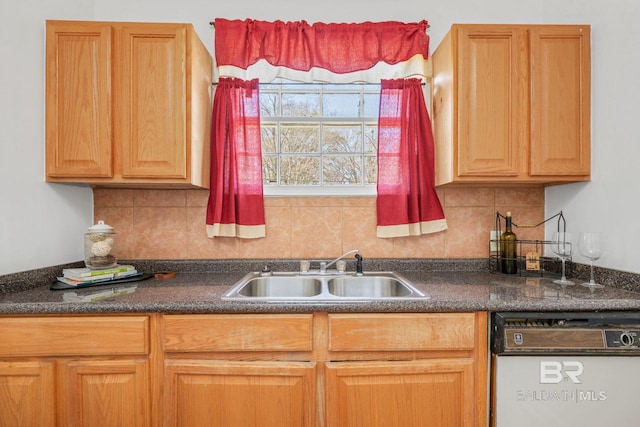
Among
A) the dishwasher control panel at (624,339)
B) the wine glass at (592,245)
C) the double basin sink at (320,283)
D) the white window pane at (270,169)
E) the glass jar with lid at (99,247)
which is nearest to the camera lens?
the dishwasher control panel at (624,339)

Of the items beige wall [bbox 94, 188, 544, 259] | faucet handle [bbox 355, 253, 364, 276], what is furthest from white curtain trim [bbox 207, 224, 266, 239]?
faucet handle [bbox 355, 253, 364, 276]

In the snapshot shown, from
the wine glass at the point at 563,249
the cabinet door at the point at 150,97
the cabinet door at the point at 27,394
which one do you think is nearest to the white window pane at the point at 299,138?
the cabinet door at the point at 150,97

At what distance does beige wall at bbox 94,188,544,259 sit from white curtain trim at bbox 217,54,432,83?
0.73 metres

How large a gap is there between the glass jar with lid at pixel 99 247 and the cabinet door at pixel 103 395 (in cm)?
59

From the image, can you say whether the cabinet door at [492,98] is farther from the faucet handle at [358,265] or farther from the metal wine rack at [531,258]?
the faucet handle at [358,265]

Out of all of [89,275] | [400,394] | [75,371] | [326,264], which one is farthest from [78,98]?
[400,394]

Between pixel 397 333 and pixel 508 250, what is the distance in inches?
41.9

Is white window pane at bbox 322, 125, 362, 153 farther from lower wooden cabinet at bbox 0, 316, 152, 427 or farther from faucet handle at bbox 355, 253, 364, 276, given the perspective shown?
lower wooden cabinet at bbox 0, 316, 152, 427

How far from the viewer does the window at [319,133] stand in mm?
2172

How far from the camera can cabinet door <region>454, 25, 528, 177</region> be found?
5.63 feet

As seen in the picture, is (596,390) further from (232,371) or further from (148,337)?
(148,337)

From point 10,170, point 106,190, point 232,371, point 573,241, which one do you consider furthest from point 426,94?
point 10,170

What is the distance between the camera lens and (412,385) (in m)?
1.35

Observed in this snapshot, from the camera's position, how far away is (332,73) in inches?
81.0
